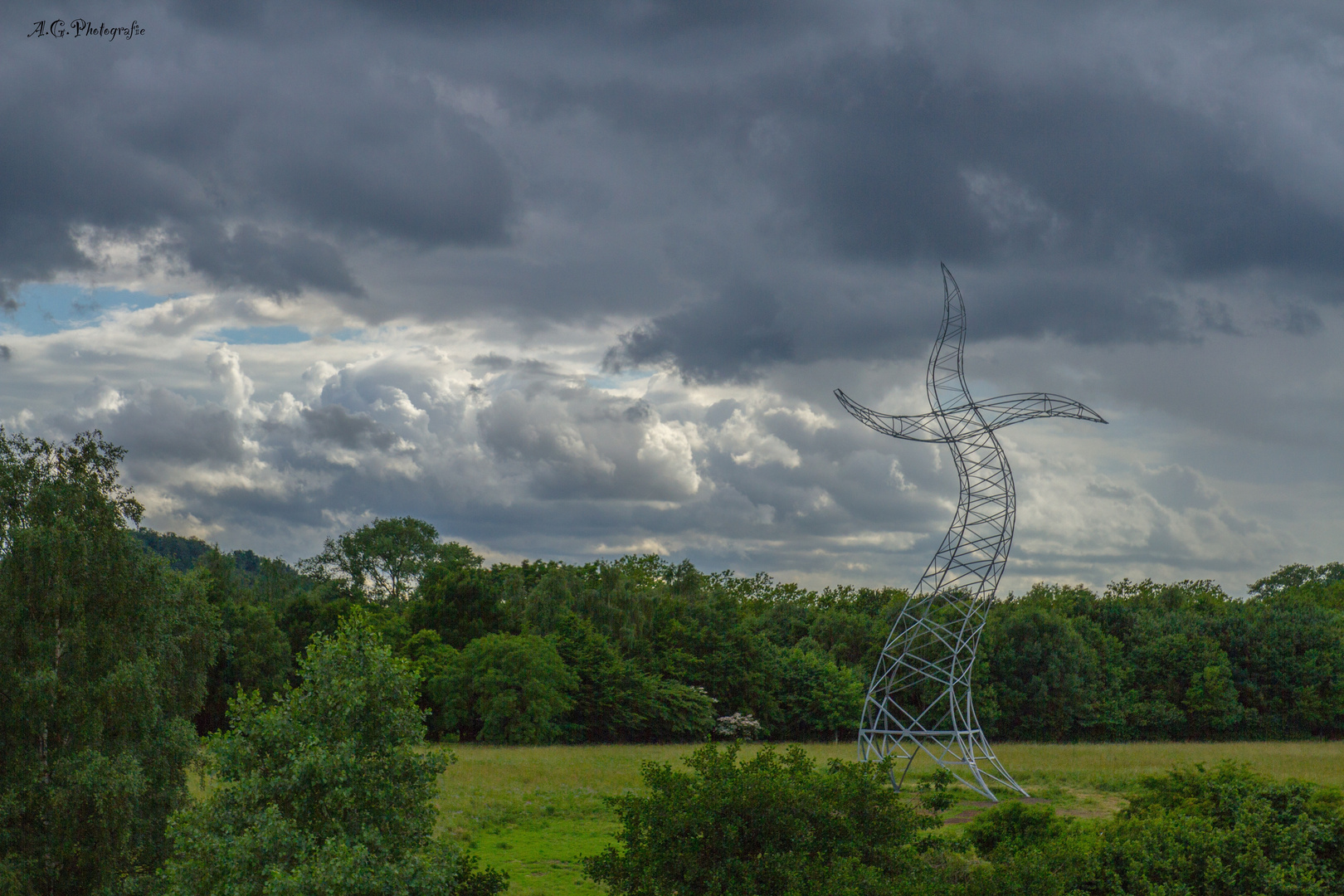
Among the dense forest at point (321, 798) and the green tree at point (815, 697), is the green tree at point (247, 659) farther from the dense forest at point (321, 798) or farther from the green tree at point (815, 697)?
the dense forest at point (321, 798)

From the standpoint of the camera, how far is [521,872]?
1880cm

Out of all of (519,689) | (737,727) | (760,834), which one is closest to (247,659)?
(519,689)

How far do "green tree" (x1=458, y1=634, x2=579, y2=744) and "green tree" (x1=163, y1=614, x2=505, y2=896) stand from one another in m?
34.4

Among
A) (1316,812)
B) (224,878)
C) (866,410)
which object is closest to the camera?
(224,878)

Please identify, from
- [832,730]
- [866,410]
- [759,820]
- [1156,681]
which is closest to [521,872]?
[759,820]

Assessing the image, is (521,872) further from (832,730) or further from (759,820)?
(832,730)

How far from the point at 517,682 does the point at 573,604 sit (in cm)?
1235

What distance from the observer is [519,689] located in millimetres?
45688

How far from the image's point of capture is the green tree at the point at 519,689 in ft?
148

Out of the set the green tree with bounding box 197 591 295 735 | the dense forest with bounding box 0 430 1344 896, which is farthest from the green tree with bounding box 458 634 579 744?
the dense forest with bounding box 0 430 1344 896

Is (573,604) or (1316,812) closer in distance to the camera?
(1316,812)

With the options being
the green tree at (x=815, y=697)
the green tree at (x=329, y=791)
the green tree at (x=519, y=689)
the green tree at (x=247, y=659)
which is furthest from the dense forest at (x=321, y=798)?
the green tree at (x=247, y=659)

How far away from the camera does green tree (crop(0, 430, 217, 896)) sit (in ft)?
54.8

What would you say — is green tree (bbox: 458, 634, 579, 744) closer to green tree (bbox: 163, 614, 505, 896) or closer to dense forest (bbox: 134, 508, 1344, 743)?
dense forest (bbox: 134, 508, 1344, 743)
